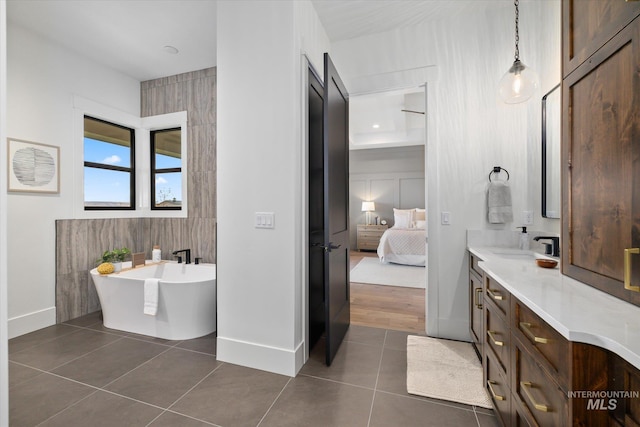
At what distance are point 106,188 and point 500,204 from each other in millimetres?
4346

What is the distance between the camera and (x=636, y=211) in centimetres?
96

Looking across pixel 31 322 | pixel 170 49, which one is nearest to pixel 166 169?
pixel 170 49

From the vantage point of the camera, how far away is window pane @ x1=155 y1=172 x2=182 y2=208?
3791 millimetres

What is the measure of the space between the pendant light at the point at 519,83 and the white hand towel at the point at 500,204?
0.70 metres

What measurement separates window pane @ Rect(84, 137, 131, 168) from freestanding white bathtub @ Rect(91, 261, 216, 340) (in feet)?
4.65

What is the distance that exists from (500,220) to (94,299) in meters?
4.31

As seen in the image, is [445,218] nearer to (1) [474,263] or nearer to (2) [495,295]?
(1) [474,263]

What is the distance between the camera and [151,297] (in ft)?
8.45

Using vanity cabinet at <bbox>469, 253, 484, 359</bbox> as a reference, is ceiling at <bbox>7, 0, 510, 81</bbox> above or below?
above

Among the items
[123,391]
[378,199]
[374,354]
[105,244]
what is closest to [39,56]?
[105,244]

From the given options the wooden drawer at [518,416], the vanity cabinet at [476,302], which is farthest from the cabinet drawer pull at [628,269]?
the vanity cabinet at [476,302]

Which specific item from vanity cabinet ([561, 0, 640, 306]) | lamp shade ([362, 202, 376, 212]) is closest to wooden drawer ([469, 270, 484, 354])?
vanity cabinet ([561, 0, 640, 306])

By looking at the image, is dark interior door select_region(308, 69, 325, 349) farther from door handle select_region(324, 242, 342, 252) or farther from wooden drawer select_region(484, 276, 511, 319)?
wooden drawer select_region(484, 276, 511, 319)

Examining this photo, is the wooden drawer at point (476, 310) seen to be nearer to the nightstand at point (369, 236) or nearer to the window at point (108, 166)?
the window at point (108, 166)
